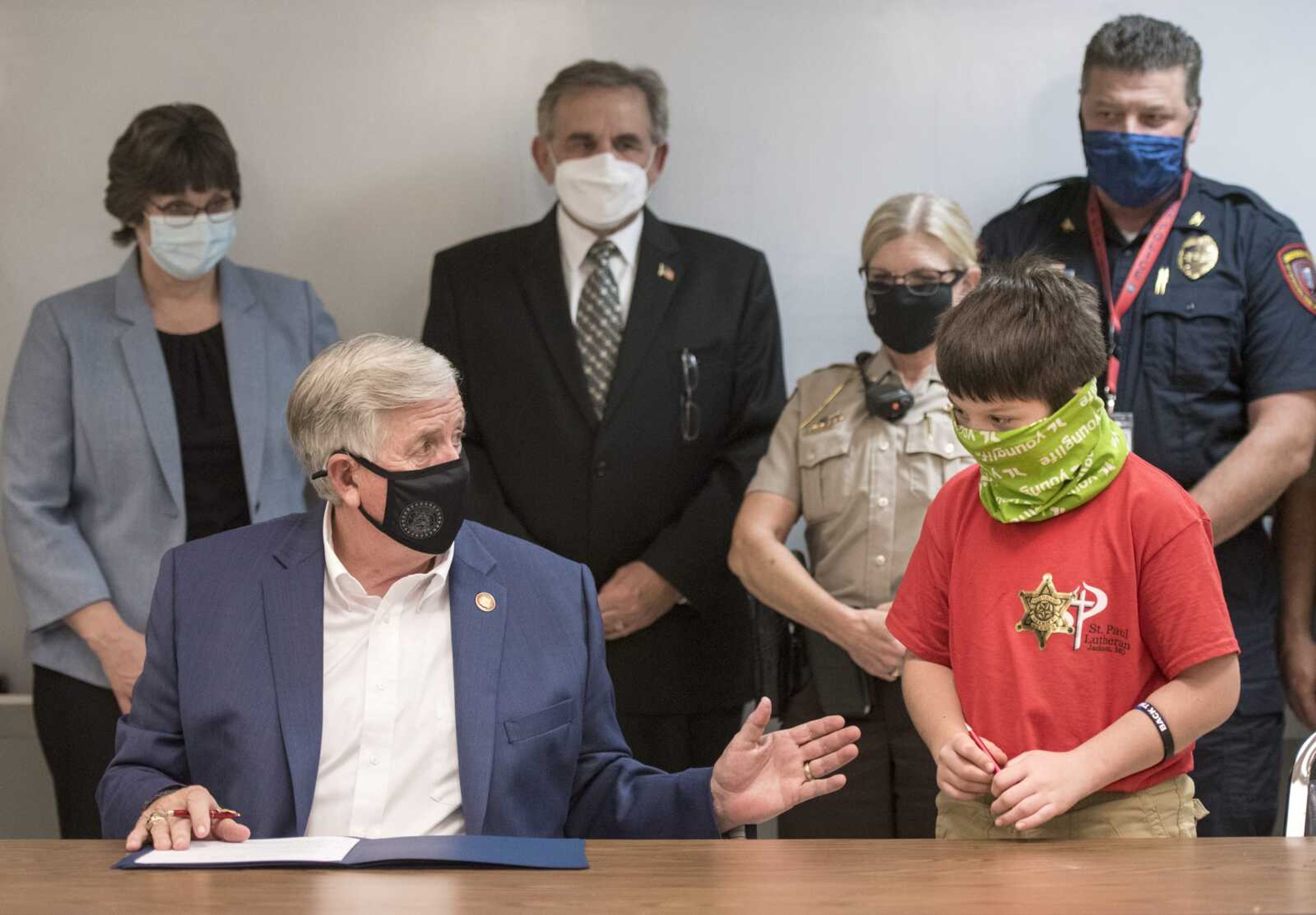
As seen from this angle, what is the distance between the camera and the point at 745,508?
3525 mm

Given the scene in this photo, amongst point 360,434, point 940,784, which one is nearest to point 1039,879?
point 940,784

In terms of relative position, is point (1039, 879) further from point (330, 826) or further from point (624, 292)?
point (624, 292)

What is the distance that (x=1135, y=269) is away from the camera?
3.62 meters

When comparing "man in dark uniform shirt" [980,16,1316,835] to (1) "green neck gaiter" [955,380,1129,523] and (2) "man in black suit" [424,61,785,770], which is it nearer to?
(2) "man in black suit" [424,61,785,770]

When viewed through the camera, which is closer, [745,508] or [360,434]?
[360,434]

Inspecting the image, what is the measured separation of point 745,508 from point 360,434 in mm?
1287

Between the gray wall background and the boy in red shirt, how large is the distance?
1990 millimetres

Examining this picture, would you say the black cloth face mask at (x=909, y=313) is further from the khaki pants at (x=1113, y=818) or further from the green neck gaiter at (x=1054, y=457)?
the khaki pants at (x=1113, y=818)

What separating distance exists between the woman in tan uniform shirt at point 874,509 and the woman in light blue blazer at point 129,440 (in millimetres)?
1297

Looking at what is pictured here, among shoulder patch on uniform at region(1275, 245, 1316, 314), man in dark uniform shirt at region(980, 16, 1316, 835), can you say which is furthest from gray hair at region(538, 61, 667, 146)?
shoulder patch on uniform at region(1275, 245, 1316, 314)

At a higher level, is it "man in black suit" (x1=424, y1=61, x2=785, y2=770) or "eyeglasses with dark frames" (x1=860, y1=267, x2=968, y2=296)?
"eyeglasses with dark frames" (x1=860, y1=267, x2=968, y2=296)

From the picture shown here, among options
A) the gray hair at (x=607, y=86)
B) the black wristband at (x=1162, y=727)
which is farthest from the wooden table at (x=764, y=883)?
the gray hair at (x=607, y=86)

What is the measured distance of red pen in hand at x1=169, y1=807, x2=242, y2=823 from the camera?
217 cm

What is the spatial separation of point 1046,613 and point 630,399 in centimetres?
168
